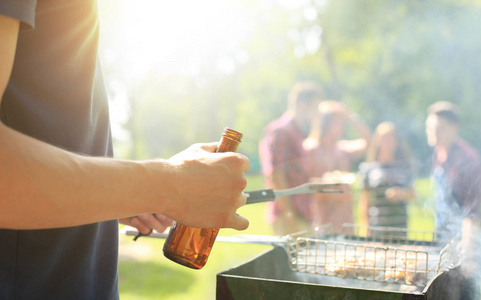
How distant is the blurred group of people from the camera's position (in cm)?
428

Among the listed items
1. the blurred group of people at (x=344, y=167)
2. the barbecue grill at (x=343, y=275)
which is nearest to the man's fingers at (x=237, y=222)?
the barbecue grill at (x=343, y=275)

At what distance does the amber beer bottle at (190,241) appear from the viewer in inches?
48.1

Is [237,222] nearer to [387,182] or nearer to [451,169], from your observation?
[451,169]

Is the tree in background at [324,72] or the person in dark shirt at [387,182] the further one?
the tree in background at [324,72]

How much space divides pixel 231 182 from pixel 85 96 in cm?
37

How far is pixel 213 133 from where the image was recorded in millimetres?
20062

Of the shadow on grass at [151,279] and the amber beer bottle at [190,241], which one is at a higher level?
the amber beer bottle at [190,241]

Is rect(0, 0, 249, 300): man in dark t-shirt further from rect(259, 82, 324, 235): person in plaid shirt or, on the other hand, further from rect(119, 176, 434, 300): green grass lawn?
rect(119, 176, 434, 300): green grass lawn

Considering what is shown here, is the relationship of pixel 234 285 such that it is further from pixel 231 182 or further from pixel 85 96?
pixel 85 96

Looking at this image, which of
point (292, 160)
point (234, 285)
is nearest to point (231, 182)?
point (234, 285)

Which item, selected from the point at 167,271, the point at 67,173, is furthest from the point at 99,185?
the point at 167,271

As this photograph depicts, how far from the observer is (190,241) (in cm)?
126

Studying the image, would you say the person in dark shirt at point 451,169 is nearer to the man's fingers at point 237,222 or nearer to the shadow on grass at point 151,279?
the man's fingers at point 237,222

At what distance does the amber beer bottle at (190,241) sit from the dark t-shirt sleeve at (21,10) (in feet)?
1.79
